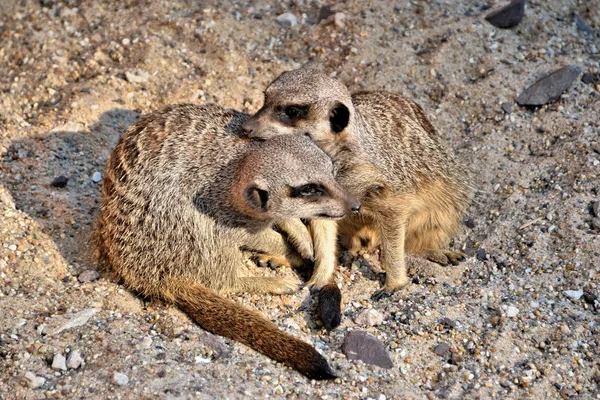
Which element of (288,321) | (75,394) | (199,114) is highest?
(199,114)

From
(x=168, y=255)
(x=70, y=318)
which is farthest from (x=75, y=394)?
(x=168, y=255)

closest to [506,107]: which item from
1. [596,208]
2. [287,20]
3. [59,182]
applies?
[596,208]

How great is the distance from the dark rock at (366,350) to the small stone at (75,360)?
0.94 meters

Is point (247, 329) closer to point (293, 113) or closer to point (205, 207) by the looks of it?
point (205, 207)

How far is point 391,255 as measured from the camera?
3.31m

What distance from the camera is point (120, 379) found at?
2.52m

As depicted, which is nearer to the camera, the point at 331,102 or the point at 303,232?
the point at 331,102

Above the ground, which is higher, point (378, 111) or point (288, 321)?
point (378, 111)

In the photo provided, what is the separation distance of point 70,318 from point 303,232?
1043 millimetres

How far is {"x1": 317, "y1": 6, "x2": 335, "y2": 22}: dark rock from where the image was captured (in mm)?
4508

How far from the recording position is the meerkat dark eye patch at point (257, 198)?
9.55 feet

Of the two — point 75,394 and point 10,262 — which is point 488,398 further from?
point 10,262

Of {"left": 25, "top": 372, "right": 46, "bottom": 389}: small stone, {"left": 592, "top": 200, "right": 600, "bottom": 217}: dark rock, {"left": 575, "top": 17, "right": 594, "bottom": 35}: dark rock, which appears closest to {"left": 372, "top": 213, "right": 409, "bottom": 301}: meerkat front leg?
{"left": 592, "top": 200, "right": 600, "bottom": 217}: dark rock

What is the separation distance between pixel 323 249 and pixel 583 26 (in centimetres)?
236
